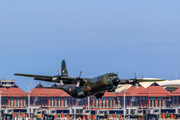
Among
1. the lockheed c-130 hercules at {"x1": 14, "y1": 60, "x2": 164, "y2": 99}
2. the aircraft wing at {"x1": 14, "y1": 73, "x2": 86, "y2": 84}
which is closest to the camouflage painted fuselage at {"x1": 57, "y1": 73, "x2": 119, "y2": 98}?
the lockheed c-130 hercules at {"x1": 14, "y1": 60, "x2": 164, "y2": 99}

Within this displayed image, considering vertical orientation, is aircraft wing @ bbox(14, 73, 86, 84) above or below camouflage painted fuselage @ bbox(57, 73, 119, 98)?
above

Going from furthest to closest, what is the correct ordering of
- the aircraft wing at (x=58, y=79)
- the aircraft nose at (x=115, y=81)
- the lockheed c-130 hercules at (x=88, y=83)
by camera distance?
the aircraft wing at (x=58, y=79) < the lockheed c-130 hercules at (x=88, y=83) < the aircraft nose at (x=115, y=81)

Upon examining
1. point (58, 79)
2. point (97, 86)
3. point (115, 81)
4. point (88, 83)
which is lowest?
point (97, 86)

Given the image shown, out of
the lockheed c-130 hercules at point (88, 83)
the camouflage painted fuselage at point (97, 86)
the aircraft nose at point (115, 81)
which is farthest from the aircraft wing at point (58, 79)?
the aircraft nose at point (115, 81)

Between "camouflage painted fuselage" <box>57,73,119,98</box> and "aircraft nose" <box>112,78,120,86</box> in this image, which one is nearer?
"aircraft nose" <box>112,78,120,86</box>

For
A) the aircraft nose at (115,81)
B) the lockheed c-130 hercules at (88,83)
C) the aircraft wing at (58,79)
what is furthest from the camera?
the aircraft wing at (58,79)

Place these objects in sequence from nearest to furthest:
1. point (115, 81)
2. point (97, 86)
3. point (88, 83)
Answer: point (115, 81) < point (97, 86) < point (88, 83)

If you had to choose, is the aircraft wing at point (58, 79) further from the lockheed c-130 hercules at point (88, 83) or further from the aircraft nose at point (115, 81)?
the aircraft nose at point (115, 81)

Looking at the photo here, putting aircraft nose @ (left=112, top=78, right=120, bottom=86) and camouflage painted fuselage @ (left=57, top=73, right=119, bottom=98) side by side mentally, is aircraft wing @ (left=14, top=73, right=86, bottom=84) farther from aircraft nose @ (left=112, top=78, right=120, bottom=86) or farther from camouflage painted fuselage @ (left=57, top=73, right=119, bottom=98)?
aircraft nose @ (left=112, top=78, right=120, bottom=86)

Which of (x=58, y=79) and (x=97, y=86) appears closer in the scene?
(x=97, y=86)

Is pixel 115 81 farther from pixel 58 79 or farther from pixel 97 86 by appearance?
pixel 58 79

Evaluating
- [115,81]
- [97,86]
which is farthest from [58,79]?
[115,81]

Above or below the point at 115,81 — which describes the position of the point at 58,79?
above

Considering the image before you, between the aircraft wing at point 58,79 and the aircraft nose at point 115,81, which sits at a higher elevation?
the aircraft wing at point 58,79
